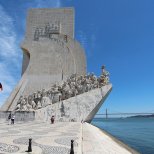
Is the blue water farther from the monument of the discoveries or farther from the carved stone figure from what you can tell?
the carved stone figure

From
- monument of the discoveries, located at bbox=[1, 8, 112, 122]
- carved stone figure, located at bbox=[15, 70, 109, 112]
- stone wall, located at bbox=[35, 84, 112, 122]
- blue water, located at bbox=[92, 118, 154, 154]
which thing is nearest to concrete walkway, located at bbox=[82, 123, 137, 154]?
blue water, located at bbox=[92, 118, 154, 154]

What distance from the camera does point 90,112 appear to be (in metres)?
20.2

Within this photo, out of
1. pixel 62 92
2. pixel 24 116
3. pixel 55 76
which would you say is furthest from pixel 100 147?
pixel 55 76

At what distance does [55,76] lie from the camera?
1000 inches

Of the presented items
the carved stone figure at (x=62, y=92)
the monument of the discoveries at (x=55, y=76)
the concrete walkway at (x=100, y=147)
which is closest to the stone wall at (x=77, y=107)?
the monument of the discoveries at (x=55, y=76)

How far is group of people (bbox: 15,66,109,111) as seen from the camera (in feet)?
66.7

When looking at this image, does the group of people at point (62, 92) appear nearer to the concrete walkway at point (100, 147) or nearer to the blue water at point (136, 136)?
the blue water at point (136, 136)

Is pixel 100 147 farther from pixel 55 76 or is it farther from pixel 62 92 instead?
pixel 55 76

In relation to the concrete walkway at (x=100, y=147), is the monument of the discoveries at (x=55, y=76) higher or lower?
higher

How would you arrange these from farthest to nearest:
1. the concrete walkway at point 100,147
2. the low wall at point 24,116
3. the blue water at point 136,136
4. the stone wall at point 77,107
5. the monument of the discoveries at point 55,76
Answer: the monument of the discoveries at point 55,76 < the stone wall at point 77,107 < the low wall at point 24,116 < the blue water at point 136,136 < the concrete walkway at point 100,147

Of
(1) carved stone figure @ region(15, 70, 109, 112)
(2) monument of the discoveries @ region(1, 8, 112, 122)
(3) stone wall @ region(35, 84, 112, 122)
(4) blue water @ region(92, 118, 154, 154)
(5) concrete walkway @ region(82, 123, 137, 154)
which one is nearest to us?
(5) concrete walkway @ region(82, 123, 137, 154)

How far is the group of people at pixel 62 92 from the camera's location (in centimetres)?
2033

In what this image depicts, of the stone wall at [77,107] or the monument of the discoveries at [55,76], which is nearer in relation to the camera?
the stone wall at [77,107]

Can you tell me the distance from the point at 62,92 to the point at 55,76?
4.31 meters
